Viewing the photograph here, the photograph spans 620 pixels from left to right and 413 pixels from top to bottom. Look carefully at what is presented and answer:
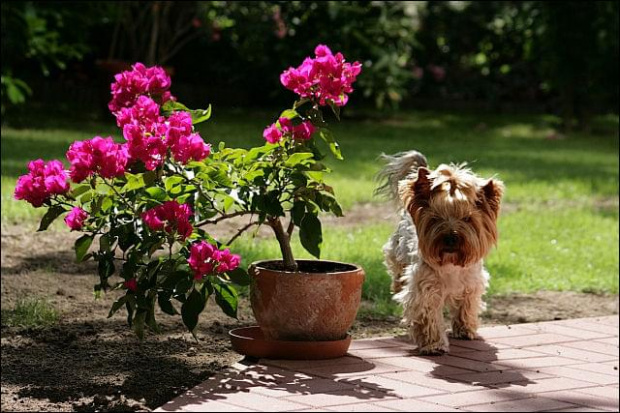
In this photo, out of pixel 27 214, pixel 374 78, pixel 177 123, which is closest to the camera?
pixel 177 123

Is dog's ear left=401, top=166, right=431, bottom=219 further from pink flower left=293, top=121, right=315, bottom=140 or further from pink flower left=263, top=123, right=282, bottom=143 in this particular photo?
pink flower left=263, top=123, right=282, bottom=143

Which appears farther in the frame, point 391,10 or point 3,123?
point 391,10

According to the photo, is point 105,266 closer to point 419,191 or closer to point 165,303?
point 165,303

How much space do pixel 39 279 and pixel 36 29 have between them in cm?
847

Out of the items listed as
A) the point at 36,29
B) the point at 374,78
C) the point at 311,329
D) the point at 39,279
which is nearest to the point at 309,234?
the point at 311,329

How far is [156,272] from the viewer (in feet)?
16.2

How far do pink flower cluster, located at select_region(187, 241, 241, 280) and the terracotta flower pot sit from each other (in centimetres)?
48

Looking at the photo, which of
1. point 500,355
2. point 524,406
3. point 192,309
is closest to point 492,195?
point 500,355

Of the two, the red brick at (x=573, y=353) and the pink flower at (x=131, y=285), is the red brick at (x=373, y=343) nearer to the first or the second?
the red brick at (x=573, y=353)

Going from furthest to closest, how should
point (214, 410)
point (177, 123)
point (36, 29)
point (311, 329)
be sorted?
point (36, 29), point (311, 329), point (177, 123), point (214, 410)

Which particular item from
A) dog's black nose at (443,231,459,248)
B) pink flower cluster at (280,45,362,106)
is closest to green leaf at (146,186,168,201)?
pink flower cluster at (280,45,362,106)

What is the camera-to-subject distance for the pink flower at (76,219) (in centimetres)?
500

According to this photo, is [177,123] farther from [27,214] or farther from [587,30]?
[587,30]

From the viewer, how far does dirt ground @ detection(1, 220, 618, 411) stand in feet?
16.0
